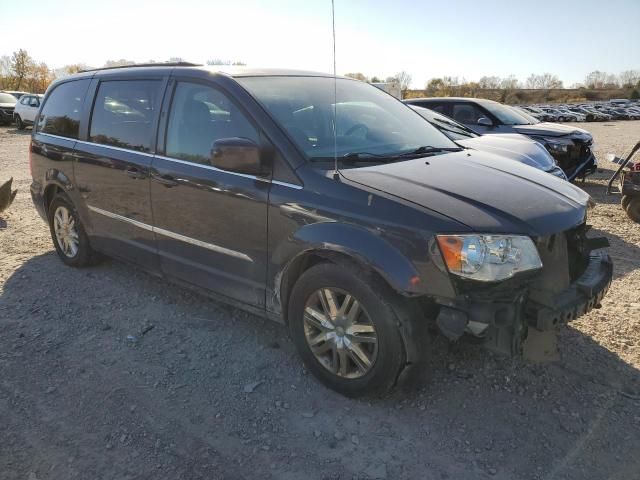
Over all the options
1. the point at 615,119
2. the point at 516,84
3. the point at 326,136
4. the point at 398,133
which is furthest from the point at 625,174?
the point at 516,84

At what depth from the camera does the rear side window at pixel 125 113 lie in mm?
3861

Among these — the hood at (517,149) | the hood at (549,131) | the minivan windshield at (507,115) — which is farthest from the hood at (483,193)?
the minivan windshield at (507,115)

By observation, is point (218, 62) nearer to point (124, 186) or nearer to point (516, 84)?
point (124, 186)

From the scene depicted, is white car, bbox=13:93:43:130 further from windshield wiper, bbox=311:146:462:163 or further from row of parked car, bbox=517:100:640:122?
row of parked car, bbox=517:100:640:122

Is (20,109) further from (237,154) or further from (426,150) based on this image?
(426,150)

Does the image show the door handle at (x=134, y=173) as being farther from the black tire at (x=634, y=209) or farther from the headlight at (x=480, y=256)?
the black tire at (x=634, y=209)

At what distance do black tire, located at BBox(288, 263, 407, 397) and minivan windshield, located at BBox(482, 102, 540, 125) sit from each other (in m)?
7.44

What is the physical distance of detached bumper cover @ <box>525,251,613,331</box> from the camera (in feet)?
8.50

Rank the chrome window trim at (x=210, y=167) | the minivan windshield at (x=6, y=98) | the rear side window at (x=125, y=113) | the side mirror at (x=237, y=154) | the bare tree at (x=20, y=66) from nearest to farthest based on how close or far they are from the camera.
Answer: the side mirror at (x=237, y=154) < the chrome window trim at (x=210, y=167) < the rear side window at (x=125, y=113) < the minivan windshield at (x=6, y=98) < the bare tree at (x=20, y=66)

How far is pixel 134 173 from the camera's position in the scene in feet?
12.9

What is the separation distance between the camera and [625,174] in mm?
6820

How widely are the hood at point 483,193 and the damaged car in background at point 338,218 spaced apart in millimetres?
12

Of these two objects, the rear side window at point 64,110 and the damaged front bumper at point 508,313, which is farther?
the rear side window at point 64,110

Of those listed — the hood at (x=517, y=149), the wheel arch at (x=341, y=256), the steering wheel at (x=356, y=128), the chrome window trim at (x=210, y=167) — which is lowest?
the wheel arch at (x=341, y=256)
